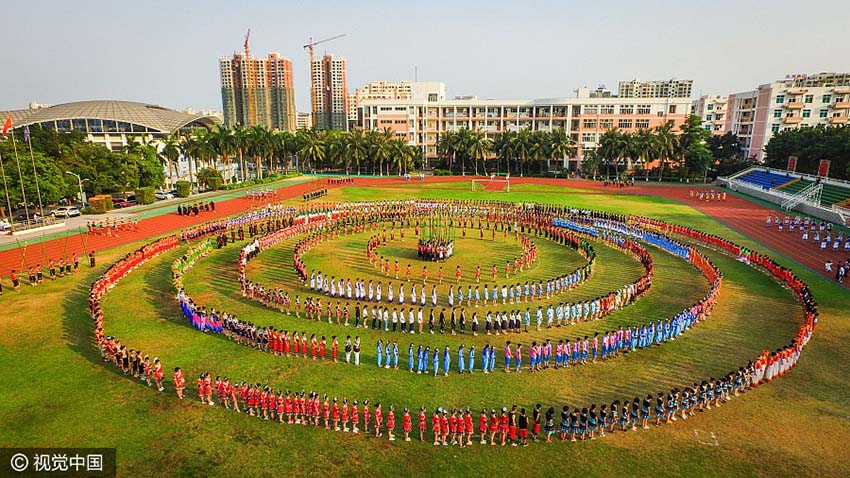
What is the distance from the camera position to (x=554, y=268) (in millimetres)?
29516

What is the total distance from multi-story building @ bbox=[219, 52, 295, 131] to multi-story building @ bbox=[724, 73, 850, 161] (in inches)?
6009

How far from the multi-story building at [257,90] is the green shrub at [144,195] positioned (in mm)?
139969

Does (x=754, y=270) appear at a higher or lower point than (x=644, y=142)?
lower

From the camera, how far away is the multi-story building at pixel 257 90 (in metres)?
187

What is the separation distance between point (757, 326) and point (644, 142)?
186 feet

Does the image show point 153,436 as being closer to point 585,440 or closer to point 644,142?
point 585,440

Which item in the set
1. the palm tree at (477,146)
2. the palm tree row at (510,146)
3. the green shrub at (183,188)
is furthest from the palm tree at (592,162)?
the green shrub at (183,188)

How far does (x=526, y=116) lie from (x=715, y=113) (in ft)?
200

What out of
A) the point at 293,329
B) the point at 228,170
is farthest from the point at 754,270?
the point at 228,170

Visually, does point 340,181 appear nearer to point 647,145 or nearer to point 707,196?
point 647,145

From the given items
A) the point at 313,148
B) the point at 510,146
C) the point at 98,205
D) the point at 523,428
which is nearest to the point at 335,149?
the point at 313,148

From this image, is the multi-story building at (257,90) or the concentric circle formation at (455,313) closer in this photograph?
the concentric circle formation at (455,313)

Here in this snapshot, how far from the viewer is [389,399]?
15.1 meters

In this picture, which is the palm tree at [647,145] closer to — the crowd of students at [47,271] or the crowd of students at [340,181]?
the crowd of students at [340,181]
